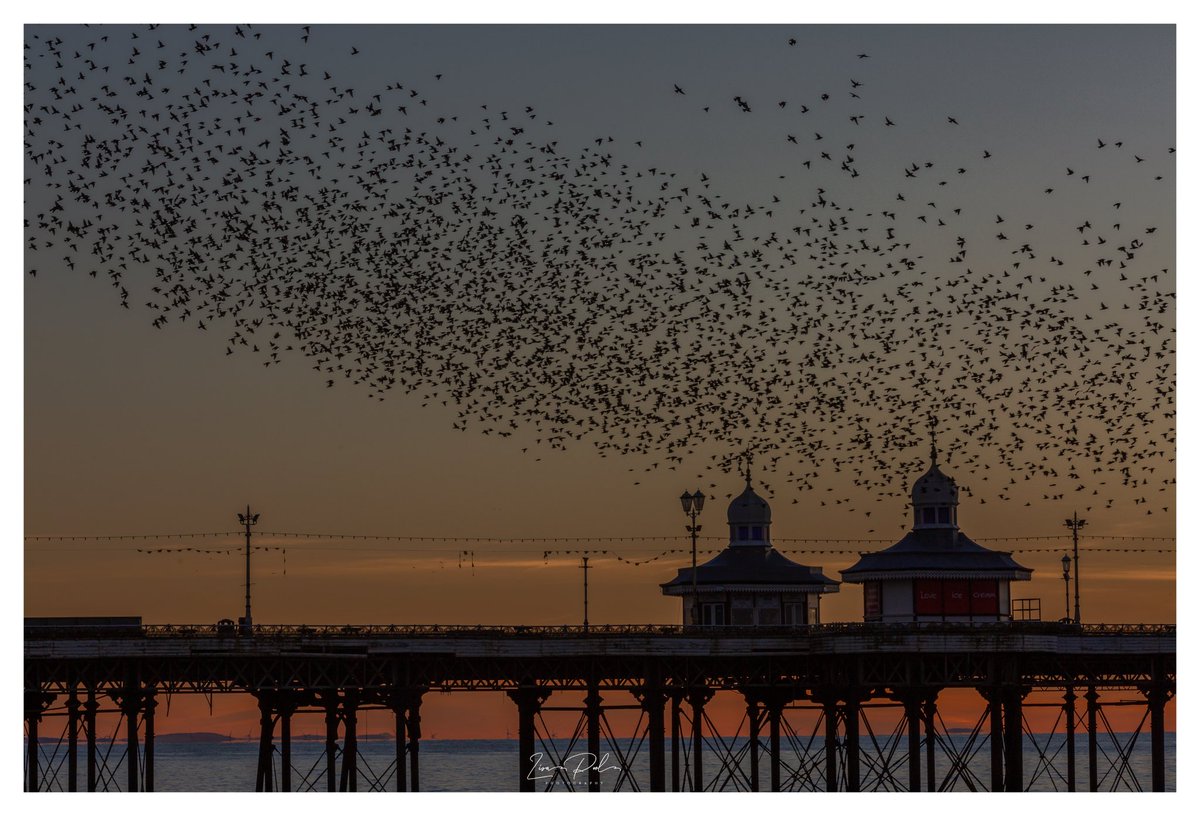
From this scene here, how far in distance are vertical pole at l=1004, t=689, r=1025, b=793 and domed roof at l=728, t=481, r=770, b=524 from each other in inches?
1296

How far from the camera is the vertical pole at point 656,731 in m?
92.6

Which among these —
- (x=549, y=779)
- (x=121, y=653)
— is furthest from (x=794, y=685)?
(x=121, y=653)

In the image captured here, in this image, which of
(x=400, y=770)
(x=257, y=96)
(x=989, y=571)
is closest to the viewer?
(x=257, y=96)

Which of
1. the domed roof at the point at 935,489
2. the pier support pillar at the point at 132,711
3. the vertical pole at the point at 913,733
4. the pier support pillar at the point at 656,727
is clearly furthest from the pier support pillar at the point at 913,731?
the pier support pillar at the point at 132,711

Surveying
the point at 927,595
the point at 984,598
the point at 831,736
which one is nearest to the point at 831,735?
the point at 831,736

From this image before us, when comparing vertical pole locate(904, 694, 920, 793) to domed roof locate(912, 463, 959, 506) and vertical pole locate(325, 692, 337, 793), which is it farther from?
vertical pole locate(325, 692, 337, 793)

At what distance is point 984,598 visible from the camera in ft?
372

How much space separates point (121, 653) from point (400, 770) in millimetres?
12271

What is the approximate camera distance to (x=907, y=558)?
4481 inches

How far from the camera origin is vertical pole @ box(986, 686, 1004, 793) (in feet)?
309

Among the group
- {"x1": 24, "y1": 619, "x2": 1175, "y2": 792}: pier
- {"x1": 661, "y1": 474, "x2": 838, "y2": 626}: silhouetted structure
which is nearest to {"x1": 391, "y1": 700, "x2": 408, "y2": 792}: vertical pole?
{"x1": 24, "y1": 619, "x2": 1175, "y2": 792}: pier

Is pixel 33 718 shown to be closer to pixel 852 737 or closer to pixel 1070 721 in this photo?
pixel 852 737

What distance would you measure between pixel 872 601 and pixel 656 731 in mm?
23518
